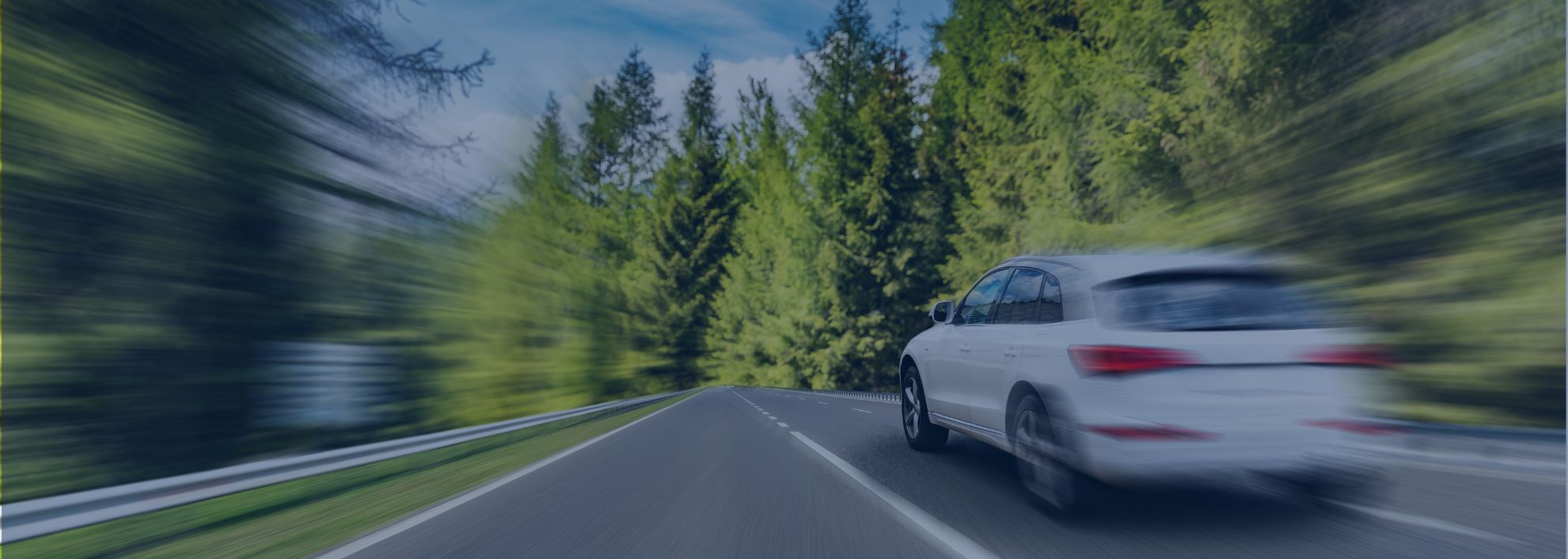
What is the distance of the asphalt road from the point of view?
4.82 m

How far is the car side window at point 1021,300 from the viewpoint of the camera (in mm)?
6277

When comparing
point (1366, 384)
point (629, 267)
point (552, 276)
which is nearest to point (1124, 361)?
point (1366, 384)

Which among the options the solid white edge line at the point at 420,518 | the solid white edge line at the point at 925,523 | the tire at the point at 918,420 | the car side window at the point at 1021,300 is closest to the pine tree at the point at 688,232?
the solid white edge line at the point at 420,518

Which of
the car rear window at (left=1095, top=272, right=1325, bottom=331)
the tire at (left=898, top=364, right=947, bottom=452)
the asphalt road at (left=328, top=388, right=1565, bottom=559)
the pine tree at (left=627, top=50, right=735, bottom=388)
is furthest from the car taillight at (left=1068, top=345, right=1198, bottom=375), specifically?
the pine tree at (left=627, top=50, right=735, bottom=388)

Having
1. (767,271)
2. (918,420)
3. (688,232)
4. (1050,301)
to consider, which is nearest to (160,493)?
(1050,301)

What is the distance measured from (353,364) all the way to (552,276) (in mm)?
11103

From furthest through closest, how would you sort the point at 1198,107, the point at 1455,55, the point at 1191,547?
the point at 1198,107 → the point at 1455,55 → the point at 1191,547

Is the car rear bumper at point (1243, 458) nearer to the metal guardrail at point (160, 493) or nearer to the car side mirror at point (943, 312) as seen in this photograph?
the car side mirror at point (943, 312)

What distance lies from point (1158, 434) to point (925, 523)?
1520 mm

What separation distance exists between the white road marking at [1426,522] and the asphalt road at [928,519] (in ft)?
0.06

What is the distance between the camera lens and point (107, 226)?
30.3 feet

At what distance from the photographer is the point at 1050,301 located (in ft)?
19.6

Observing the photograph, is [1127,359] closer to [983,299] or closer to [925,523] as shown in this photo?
[925,523]

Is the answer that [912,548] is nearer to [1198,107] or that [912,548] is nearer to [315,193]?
[315,193]
